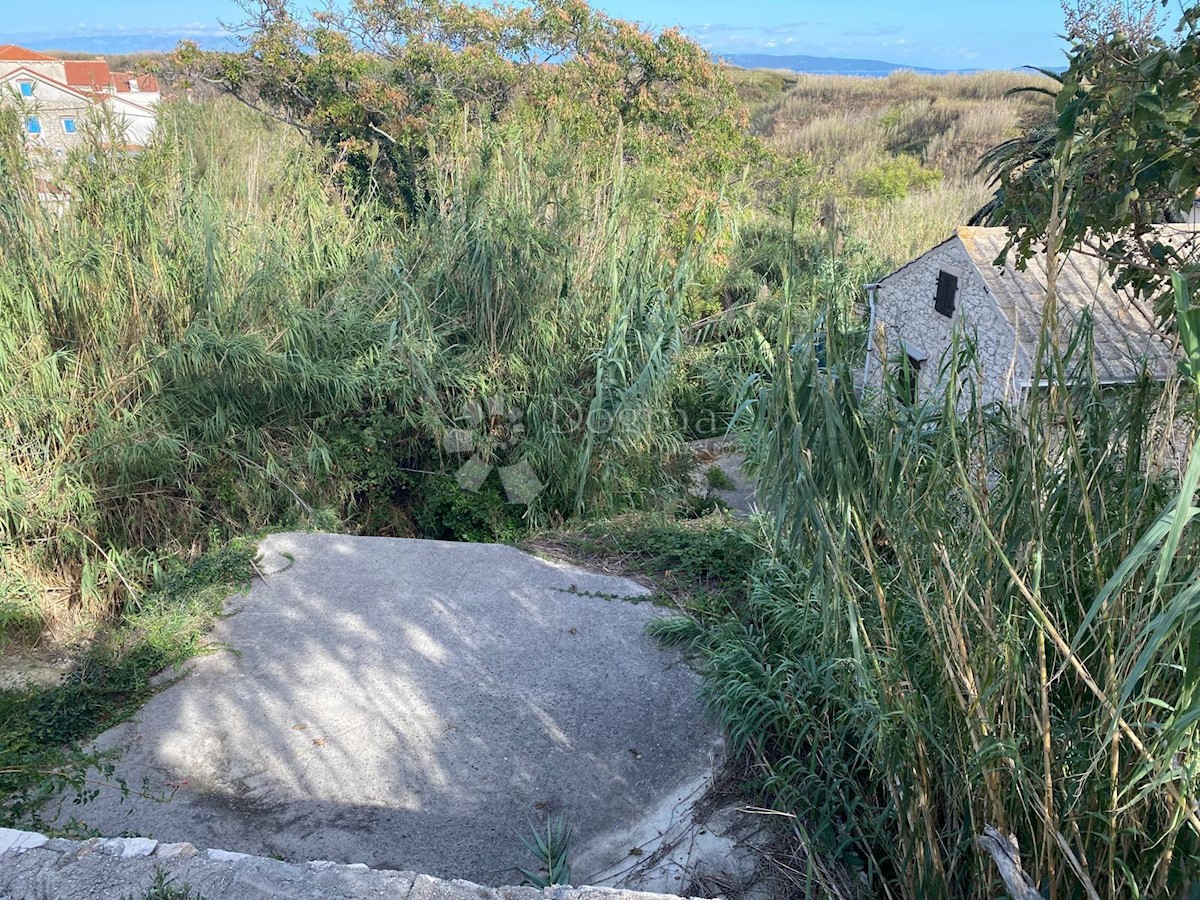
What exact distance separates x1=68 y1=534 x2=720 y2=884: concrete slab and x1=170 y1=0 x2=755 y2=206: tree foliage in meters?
5.79

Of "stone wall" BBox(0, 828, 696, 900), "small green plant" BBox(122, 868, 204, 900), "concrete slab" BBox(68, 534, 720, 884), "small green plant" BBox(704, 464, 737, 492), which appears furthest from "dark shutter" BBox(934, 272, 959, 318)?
"small green plant" BBox(122, 868, 204, 900)

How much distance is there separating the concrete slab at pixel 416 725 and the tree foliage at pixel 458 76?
5.79m

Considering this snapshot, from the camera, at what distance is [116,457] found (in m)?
5.05

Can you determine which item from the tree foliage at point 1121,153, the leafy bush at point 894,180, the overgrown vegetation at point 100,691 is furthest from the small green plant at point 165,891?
the leafy bush at point 894,180

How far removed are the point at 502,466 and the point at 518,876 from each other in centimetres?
359

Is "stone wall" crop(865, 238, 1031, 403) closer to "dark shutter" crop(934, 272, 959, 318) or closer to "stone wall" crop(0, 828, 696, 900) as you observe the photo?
"dark shutter" crop(934, 272, 959, 318)

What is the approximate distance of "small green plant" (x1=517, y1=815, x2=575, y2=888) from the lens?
9.44 ft

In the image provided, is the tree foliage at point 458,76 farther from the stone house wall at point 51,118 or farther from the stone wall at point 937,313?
the stone house wall at point 51,118

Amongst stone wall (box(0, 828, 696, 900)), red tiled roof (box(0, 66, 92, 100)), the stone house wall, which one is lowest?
stone wall (box(0, 828, 696, 900))

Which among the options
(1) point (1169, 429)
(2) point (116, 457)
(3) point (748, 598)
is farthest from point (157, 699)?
(1) point (1169, 429)

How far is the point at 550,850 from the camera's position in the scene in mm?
2988

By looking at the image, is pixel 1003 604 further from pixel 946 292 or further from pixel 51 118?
pixel 946 292

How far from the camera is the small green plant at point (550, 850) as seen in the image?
288 centimetres

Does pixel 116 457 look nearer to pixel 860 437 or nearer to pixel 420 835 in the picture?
pixel 420 835
